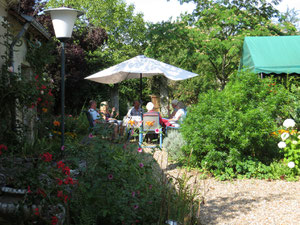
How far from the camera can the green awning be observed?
9.02 m

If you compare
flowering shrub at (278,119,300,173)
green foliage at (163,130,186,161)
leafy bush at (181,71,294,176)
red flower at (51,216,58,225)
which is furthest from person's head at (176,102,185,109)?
red flower at (51,216,58,225)

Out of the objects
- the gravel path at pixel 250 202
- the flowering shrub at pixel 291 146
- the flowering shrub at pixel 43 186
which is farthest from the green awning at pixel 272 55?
the flowering shrub at pixel 43 186

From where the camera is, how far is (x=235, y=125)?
17.8ft

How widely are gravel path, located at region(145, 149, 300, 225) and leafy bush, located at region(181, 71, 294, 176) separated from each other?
46 centimetres

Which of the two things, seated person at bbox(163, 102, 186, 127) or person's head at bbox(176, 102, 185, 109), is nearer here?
seated person at bbox(163, 102, 186, 127)

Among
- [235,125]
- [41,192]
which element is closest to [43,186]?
[41,192]

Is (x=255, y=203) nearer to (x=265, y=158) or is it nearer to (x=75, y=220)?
(x=265, y=158)

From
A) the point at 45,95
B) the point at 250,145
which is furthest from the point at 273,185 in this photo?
the point at 45,95

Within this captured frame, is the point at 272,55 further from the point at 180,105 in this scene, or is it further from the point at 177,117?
the point at 177,117

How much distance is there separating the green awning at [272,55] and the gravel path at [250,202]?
4.43m

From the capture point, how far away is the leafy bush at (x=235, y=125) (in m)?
5.41

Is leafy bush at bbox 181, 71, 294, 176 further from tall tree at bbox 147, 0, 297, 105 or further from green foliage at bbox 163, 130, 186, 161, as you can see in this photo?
tall tree at bbox 147, 0, 297, 105

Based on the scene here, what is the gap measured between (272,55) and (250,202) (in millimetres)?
6315

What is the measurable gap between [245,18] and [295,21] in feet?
69.2
